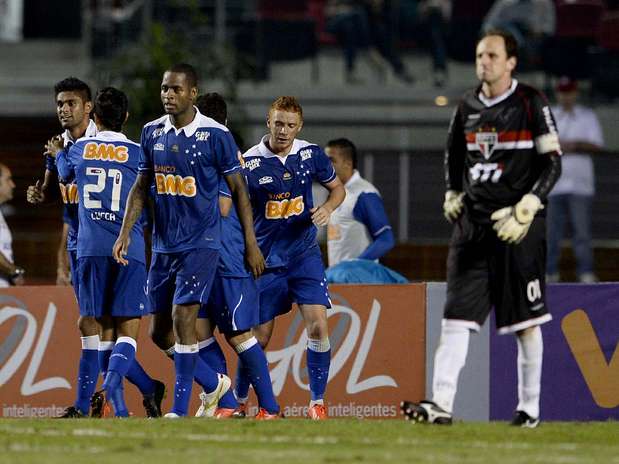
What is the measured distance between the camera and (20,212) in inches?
827

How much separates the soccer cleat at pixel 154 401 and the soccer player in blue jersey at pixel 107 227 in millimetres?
443

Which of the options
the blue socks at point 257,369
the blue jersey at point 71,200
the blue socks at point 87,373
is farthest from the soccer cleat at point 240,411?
the blue jersey at point 71,200

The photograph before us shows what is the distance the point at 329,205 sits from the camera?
1009 centimetres

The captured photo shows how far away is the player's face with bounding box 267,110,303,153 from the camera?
10258 mm

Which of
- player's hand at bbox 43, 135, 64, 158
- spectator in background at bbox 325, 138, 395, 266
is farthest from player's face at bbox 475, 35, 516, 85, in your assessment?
spectator in background at bbox 325, 138, 395, 266

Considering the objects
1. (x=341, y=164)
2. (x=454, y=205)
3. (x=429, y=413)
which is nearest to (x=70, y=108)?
(x=341, y=164)

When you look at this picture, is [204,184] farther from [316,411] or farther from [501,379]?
[501,379]

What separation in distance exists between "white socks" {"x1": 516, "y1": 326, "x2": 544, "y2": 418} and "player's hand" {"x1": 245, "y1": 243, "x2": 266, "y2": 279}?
1.94 m

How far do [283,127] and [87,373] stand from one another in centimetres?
215

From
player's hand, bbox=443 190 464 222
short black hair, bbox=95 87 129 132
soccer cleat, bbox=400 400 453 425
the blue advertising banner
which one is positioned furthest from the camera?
the blue advertising banner

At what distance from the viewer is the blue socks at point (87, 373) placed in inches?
406

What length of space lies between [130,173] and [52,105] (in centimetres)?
1272

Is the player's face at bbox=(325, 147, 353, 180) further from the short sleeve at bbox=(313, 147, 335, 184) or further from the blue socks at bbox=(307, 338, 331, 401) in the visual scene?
the blue socks at bbox=(307, 338, 331, 401)

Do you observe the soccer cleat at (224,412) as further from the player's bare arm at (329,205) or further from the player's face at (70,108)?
the player's face at (70,108)
